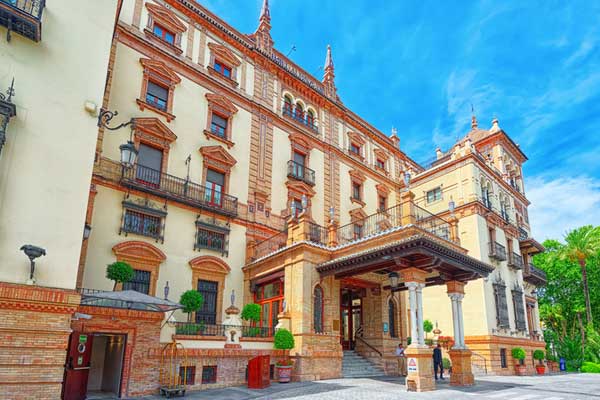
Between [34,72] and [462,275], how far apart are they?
1525 centimetres

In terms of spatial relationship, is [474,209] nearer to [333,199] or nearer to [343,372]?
[333,199]

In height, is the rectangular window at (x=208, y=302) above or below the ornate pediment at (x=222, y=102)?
below

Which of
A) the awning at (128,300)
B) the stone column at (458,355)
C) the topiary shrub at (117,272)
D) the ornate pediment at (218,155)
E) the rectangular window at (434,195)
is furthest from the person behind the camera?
the rectangular window at (434,195)

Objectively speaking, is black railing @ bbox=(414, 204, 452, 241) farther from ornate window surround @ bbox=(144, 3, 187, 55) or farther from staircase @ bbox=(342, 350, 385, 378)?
ornate window surround @ bbox=(144, 3, 187, 55)

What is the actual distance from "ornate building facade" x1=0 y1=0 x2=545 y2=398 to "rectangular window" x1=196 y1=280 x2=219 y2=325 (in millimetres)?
62

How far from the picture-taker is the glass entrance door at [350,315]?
19172 millimetres

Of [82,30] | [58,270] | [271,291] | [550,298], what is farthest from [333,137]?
[550,298]

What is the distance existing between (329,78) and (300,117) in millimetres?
4890

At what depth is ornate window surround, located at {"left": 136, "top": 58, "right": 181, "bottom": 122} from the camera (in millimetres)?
16859

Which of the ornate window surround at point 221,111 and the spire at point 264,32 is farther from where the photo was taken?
the spire at point 264,32

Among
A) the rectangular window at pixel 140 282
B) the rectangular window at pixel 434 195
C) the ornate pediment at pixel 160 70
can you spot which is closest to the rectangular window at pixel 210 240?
the rectangular window at pixel 140 282

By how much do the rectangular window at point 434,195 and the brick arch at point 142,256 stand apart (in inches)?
786

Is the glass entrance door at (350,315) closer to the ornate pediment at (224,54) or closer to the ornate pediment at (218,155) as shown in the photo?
the ornate pediment at (218,155)

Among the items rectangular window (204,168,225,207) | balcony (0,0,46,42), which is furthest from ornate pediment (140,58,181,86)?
balcony (0,0,46,42)
